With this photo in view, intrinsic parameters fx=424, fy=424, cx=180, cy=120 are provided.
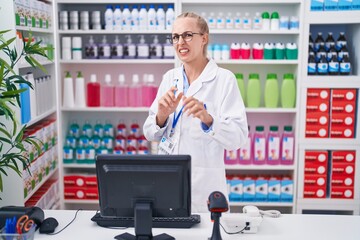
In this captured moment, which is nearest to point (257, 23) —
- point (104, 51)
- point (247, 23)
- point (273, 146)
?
point (247, 23)

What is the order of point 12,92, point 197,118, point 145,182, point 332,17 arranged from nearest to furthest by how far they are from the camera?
point 145,182
point 12,92
point 197,118
point 332,17

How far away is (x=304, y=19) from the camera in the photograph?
3.68 m

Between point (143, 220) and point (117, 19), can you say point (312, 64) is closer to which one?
point (117, 19)

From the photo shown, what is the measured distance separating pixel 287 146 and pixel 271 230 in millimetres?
2046

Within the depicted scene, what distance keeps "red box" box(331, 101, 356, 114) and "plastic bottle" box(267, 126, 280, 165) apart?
1.74 ft

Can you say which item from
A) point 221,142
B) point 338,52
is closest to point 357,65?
point 338,52

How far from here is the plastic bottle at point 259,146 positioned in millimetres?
3889

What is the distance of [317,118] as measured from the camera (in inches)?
149

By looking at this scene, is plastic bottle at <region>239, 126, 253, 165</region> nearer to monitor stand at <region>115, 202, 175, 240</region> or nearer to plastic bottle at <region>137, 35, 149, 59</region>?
plastic bottle at <region>137, 35, 149, 59</region>

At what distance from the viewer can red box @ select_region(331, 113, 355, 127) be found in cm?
377

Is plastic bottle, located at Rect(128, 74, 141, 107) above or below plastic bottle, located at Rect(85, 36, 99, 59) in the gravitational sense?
below

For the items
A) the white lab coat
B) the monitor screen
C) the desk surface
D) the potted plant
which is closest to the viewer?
the monitor screen

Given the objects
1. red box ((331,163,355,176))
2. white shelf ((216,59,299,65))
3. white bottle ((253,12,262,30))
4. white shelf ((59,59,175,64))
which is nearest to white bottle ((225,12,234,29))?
white bottle ((253,12,262,30))

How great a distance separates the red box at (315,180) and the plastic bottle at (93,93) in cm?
205
